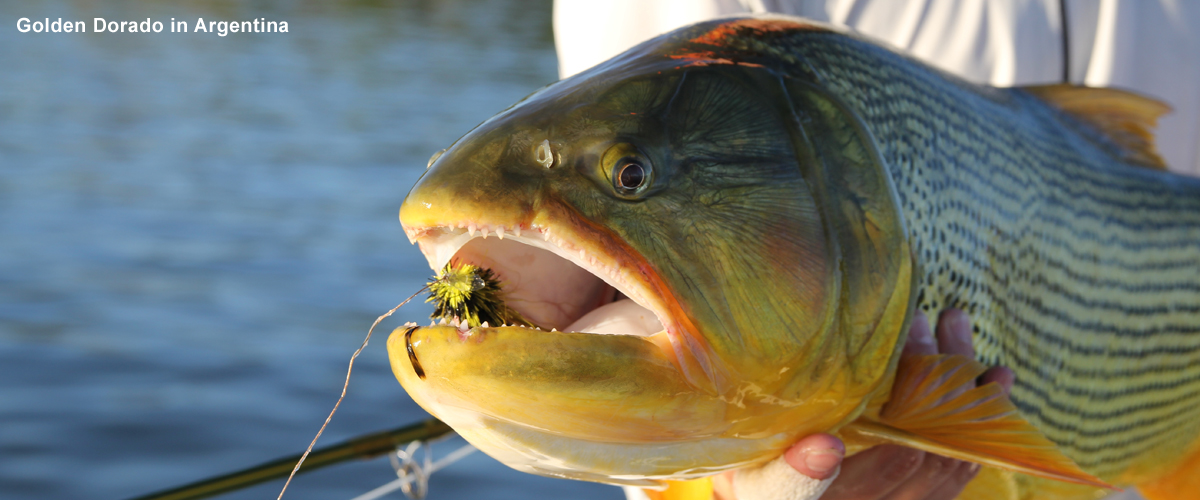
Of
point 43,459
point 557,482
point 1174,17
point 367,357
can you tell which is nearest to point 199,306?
point 367,357

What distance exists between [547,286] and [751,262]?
295mm

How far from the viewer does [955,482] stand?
190cm

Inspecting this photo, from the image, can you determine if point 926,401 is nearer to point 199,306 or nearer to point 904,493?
point 904,493

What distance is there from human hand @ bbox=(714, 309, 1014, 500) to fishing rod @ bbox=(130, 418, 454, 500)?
72.5 inches

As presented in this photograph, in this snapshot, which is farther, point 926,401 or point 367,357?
point 367,357

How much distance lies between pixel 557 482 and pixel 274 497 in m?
1.89

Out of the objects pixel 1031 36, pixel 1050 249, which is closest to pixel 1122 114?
pixel 1031 36

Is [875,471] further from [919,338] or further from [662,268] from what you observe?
[662,268]

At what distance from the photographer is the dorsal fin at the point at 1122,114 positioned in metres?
2.17

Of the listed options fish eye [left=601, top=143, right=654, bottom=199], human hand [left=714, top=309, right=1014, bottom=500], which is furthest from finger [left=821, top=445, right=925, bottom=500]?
fish eye [left=601, top=143, right=654, bottom=199]

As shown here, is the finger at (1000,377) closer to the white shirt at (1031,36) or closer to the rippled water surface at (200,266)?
the white shirt at (1031,36)

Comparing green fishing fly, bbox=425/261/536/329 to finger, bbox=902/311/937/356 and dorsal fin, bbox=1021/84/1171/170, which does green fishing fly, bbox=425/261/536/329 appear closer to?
finger, bbox=902/311/937/356

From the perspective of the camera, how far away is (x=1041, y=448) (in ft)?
5.33

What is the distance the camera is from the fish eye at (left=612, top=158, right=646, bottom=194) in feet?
4.49
